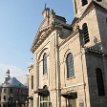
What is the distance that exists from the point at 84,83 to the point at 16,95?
166 ft

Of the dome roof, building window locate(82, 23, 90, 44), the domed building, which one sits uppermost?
building window locate(82, 23, 90, 44)

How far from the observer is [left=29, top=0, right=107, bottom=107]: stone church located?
49.2ft

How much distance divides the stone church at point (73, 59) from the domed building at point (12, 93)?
36656mm

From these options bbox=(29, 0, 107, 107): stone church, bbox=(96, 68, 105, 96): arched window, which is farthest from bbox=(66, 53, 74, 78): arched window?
Result: bbox=(96, 68, 105, 96): arched window

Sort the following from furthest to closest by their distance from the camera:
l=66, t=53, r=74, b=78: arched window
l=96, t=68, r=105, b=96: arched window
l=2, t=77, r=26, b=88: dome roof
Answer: l=2, t=77, r=26, b=88: dome roof < l=66, t=53, r=74, b=78: arched window < l=96, t=68, r=105, b=96: arched window

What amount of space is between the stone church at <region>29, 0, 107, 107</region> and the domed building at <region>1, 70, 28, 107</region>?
36.7 meters

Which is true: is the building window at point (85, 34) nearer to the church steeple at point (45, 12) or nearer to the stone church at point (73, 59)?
the stone church at point (73, 59)

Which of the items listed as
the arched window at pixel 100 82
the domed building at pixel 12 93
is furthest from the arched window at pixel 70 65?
the domed building at pixel 12 93

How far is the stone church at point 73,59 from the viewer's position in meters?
15.0

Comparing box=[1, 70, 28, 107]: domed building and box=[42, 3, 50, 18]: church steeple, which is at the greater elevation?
box=[42, 3, 50, 18]: church steeple

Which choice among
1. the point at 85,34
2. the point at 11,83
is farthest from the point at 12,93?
the point at 85,34

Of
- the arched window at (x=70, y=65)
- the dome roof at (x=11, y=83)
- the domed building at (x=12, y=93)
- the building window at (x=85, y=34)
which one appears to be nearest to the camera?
the arched window at (x=70, y=65)

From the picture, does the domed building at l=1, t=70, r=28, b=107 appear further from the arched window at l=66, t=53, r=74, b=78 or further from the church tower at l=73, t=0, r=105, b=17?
the arched window at l=66, t=53, r=74, b=78

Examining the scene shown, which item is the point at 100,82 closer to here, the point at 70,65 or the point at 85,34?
the point at 70,65
